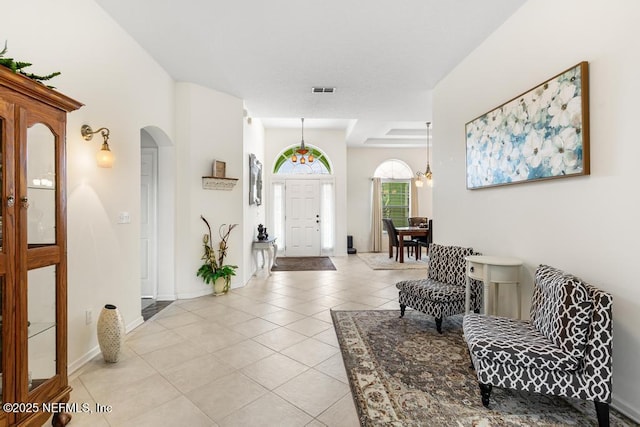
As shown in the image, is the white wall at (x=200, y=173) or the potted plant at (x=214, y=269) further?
the potted plant at (x=214, y=269)

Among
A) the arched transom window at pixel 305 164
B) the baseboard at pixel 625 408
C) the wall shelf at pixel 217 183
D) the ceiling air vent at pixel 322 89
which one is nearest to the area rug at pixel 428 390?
the baseboard at pixel 625 408

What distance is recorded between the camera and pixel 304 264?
702 centimetres

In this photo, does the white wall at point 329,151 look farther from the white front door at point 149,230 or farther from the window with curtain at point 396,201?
the white front door at point 149,230

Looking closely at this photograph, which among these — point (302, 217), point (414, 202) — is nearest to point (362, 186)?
point (414, 202)

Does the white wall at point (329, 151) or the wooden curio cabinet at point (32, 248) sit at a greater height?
the white wall at point (329, 151)

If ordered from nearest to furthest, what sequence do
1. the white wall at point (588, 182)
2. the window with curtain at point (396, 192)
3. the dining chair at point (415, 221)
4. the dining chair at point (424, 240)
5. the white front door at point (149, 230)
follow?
the white wall at point (588, 182) → the white front door at point (149, 230) → the dining chair at point (424, 240) → the dining chair at point (415, 221) → the window with curtain at point (396, 192)

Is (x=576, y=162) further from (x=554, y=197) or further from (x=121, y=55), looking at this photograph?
(x=121, y=55)

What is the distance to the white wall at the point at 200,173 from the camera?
172 inches

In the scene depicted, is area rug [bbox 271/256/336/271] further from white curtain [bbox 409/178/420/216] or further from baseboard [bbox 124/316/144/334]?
baseboard [bbox 124/316/144/334]

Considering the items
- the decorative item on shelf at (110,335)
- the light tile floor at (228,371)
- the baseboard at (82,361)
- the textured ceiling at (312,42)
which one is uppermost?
the textured ceiling at (312,42)

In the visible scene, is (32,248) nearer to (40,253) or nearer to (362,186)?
(40,253)

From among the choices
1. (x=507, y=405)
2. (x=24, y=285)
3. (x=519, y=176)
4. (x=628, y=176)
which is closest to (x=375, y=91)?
(x=519, y=176)

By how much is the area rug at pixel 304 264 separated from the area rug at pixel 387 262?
0.92 meters

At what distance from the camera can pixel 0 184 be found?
144 centimetres
